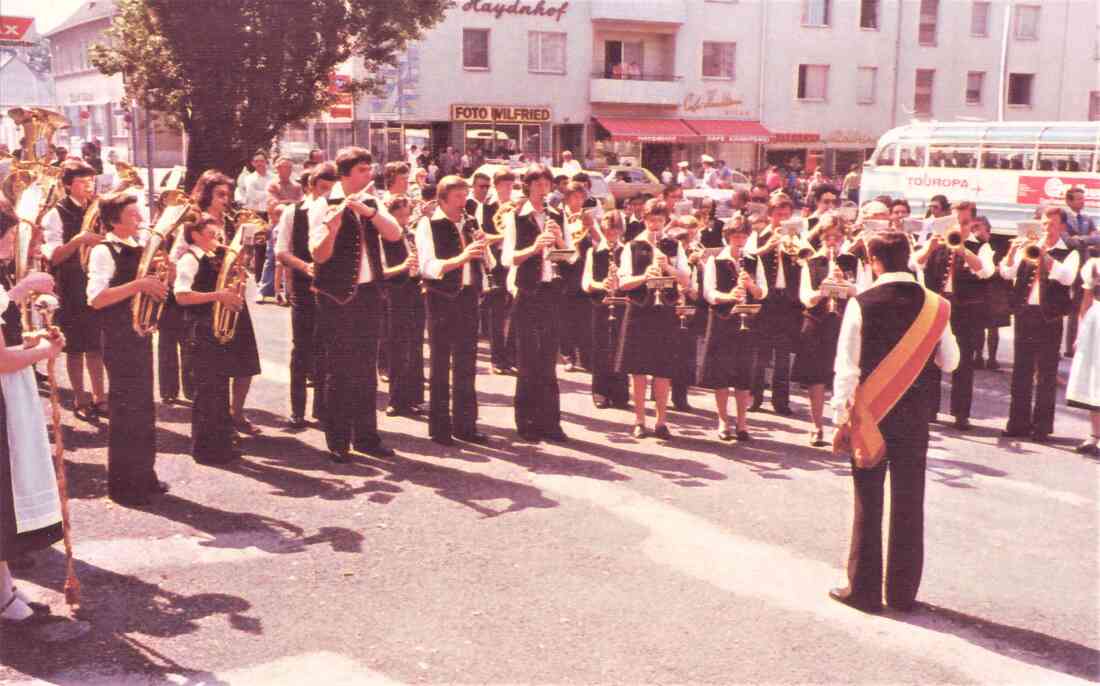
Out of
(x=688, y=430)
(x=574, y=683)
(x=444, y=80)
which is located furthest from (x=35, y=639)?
(x=444, y=80)

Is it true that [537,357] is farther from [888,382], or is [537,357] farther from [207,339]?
[888,382]

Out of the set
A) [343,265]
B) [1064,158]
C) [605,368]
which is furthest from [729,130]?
[343,265]

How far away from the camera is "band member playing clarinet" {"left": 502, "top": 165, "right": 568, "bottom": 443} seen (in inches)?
351

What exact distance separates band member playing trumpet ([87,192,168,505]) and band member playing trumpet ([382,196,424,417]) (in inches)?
112

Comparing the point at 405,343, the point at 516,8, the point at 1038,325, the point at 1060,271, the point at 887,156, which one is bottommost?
the point at 405,343

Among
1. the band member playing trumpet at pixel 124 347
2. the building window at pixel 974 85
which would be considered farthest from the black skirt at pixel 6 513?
the building window at pixel 974 85

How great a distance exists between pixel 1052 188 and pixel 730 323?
67.1ft

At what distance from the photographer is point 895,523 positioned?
18.6 ft

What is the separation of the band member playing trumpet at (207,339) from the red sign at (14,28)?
12344mm

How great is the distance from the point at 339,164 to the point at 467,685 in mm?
4315

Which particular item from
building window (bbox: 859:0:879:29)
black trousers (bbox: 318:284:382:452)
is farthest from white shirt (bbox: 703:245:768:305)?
building window (bbox: 859:0:879:29)

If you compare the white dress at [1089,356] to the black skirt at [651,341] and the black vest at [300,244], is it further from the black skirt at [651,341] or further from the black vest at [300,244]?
the black vest at [300,244]

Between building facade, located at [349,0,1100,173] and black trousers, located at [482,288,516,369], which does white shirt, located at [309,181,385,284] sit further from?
building facade, located at [349,0,1100,173]

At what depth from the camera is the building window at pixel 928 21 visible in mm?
47875
